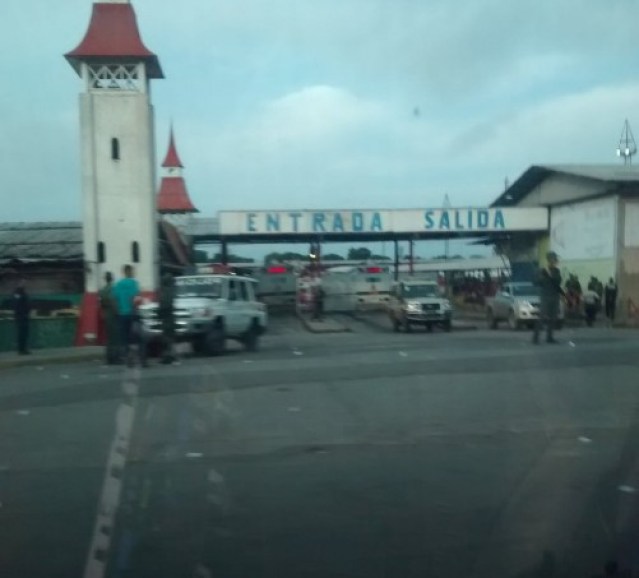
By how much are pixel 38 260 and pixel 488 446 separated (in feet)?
84.8

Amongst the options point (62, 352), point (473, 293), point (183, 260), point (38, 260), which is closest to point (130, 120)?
point (38, 260)

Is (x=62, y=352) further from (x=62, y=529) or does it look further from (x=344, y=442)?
(x=62, y=529)

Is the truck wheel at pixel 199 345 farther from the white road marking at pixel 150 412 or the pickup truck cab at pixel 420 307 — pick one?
the pickup truck cab at pixel 420 307

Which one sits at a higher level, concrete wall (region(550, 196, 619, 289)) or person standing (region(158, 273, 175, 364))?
concrete wall (region(550, 196, 619, 289))

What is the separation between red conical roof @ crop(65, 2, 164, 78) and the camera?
33844 mm

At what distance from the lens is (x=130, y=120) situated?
111 ft

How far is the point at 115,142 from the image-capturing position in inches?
1334

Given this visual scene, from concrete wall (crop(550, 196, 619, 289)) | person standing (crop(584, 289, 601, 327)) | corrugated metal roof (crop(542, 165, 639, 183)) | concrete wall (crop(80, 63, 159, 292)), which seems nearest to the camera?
concrete wall (crop(80, 63, 159, 292))

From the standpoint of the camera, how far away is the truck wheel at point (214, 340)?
2364cm

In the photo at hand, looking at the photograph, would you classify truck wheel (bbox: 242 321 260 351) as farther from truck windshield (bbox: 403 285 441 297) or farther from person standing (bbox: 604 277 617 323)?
person standing (bbox: 604 277 617 323)

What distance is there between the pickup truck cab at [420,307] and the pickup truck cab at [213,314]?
9.64 m

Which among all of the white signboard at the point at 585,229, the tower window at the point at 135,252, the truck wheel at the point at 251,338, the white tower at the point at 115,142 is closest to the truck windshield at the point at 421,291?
the white signboard at the point at 585,229

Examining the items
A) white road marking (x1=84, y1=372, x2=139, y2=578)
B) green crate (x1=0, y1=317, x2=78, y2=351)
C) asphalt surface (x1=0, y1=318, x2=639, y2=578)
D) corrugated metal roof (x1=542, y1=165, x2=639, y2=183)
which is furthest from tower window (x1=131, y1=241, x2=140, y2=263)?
white road marking (x1=84, y1=372, x2=139, y2=578)

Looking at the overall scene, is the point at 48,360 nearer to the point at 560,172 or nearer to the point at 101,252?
the point at 101,252
